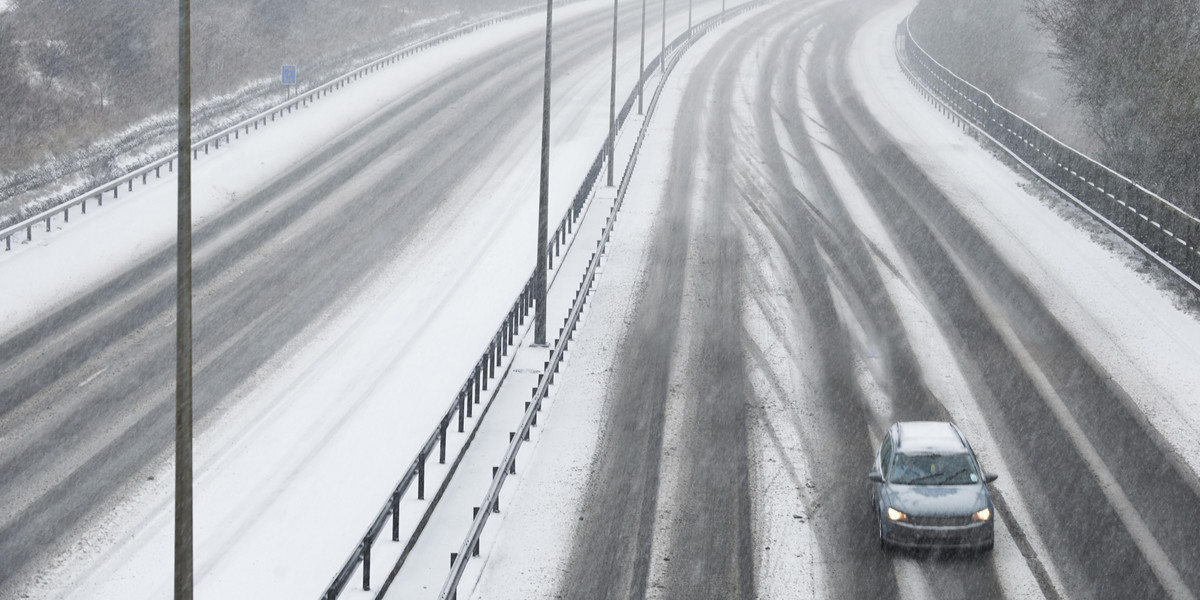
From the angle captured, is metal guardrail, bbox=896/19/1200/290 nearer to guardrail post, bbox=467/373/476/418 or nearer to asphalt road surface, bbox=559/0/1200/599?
asphalt road surface, bbox=559/0/1200/599

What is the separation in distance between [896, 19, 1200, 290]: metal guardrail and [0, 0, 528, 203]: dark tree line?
30.6m

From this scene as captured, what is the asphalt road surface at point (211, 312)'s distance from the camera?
828 inches

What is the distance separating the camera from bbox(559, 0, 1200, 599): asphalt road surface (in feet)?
57.4

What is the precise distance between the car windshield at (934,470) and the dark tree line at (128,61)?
1284 inches

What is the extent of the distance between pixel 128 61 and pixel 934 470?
159 ft

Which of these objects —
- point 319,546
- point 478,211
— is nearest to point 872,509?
point 319,546

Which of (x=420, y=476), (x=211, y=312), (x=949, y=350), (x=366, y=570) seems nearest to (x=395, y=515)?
(x=420, y=476)

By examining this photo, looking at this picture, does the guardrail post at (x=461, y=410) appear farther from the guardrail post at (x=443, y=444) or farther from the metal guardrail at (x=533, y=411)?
the metal guardrail at (x=533, y=411)

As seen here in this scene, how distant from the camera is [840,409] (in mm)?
23906

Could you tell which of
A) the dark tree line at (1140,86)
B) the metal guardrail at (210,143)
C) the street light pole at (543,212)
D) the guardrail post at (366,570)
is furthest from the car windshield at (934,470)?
the dark tree line at (1140,86)

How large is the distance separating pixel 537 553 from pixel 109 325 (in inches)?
591

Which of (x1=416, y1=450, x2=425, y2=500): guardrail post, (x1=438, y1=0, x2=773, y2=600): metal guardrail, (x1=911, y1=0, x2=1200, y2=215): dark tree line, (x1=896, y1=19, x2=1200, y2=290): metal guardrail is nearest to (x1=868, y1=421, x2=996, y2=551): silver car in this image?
(x1=438, y1=0, x2=773, y2=600): metal guardrail

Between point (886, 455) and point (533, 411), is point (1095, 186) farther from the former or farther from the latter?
point (533, 411)

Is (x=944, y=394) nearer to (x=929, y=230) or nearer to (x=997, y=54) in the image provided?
(x=929, y=230)
